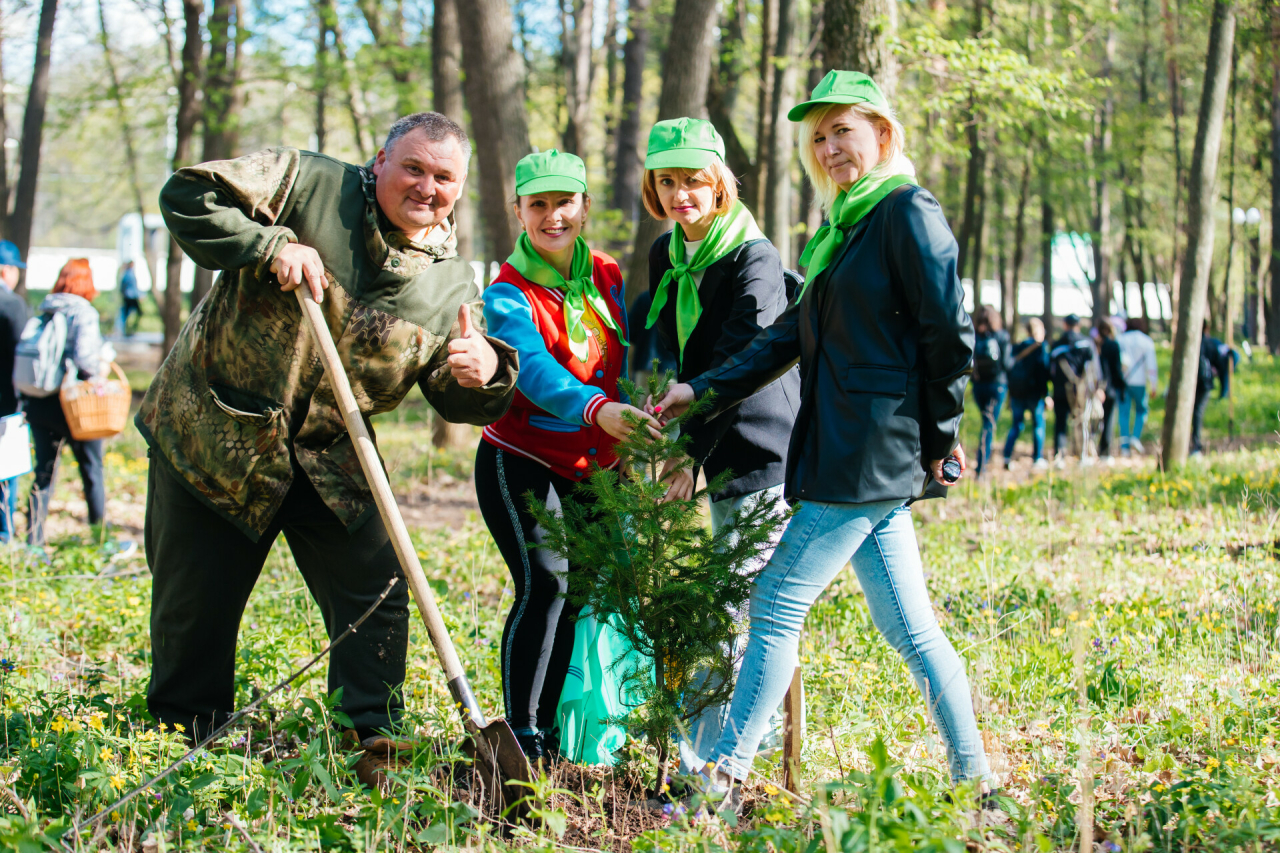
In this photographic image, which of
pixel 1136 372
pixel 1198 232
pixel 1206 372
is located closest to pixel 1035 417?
pixel 1136 372

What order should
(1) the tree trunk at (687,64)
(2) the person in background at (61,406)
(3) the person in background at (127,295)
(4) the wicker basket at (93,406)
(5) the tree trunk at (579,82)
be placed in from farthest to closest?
(3) the person in background at (127,295) < (5) the tree trunk at (579,82) < (1) the tree trunk at (687,64) < (2) the person in background at (61,406) < (4) the wicker basket at (93,406)

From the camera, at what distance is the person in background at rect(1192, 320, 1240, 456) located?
11.6 meters

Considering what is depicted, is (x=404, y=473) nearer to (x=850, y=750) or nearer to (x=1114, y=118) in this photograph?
(x=850, y=750)

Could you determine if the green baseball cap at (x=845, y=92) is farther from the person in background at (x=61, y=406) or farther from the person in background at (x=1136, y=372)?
the person in background at (x=1136, y=372)

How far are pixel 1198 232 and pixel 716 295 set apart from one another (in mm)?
6889

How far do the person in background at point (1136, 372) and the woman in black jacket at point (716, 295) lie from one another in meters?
10.3

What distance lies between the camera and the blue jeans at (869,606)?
2.60 meters

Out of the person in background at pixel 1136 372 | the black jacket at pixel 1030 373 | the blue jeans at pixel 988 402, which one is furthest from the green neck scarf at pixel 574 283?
the person in background at pixel 1136 372

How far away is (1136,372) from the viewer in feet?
39.6

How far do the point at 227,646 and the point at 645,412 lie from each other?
1.53 meters

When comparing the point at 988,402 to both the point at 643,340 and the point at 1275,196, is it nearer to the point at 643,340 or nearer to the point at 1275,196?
the point at 643,340

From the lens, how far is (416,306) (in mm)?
2994

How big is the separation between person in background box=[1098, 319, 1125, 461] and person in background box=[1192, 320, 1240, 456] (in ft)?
2.77

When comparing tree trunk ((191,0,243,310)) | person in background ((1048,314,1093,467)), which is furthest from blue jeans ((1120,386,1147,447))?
tree trunk ((191,0,243,310))
